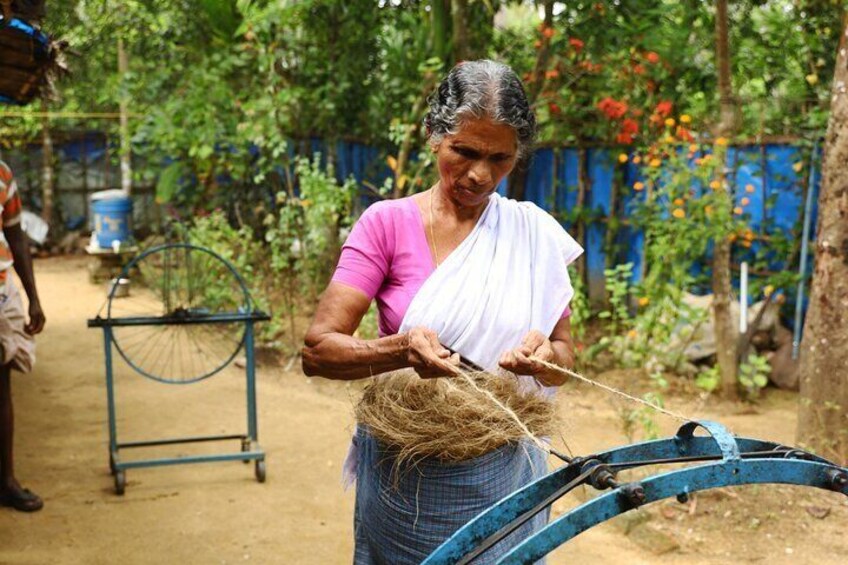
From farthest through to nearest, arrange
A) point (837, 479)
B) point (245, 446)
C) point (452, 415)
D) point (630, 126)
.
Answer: point (630, 126) < point (245, 446) < point (452, 415) < point (837, 479)

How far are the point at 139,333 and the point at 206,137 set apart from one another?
6.03 ft

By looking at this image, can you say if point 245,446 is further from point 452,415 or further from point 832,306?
point 452,415

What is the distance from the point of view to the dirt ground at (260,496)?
4.02 metres

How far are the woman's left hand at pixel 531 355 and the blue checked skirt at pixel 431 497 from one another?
0.20 m

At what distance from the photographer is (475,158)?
202 centimetres

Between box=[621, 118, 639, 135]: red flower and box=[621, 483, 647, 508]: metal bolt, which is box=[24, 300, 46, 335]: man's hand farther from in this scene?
box=[621, 118, 639, 135]: red flower

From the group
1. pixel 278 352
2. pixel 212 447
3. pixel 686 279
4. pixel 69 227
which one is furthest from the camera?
pixel 69 227

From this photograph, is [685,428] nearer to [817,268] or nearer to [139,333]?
[817,268]

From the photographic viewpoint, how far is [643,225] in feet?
22.8

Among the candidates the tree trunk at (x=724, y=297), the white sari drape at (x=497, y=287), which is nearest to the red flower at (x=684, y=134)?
the tree trunk at (x=724, y=297)

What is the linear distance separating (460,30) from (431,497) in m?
5.84

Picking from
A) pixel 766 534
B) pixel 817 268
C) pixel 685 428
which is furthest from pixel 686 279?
pixel 685 428

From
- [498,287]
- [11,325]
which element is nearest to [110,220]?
[11,325]

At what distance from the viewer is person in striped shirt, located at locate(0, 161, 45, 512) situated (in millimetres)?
4168
